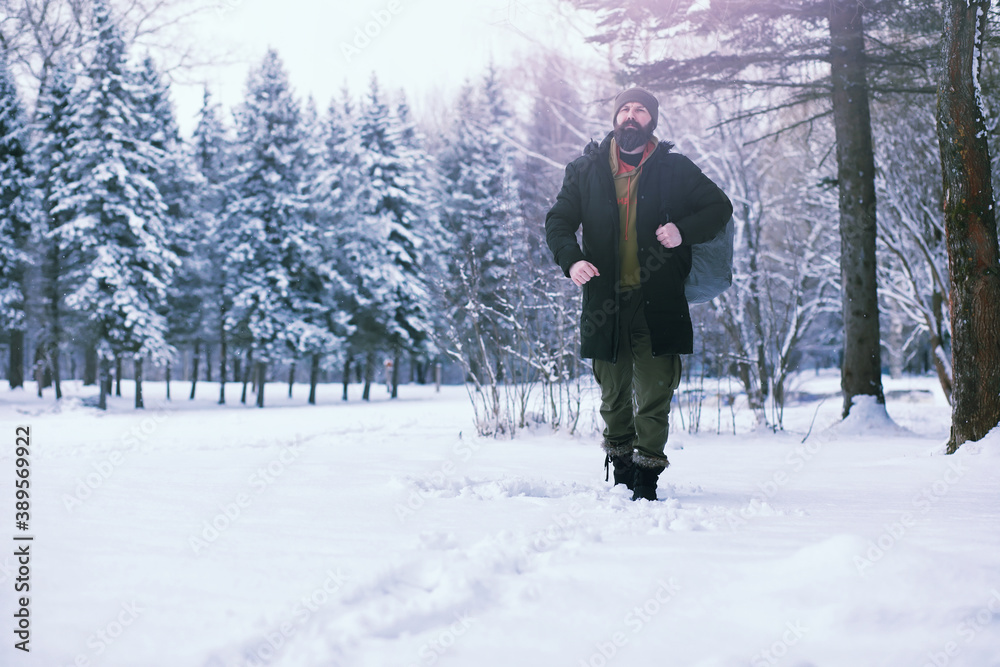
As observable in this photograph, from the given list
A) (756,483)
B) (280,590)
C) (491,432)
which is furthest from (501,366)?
(280,590)

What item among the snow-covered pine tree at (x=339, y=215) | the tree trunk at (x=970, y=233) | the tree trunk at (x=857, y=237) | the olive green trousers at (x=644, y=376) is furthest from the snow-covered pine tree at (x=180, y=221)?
the tree trunk at (x=970, y=233)

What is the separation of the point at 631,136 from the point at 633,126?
0.05 meters

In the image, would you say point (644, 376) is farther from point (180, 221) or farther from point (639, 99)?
point (180, 221)

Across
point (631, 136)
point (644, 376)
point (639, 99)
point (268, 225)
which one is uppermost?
point (268, 225)

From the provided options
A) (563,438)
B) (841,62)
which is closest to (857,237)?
(841,62)

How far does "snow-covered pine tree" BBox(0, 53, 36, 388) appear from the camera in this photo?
66.7 feet

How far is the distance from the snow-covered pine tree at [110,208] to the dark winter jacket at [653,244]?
19.6 meters

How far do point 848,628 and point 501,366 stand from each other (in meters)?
5.80

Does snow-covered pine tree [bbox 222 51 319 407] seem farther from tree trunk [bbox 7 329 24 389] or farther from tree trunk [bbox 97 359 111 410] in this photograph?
tree trunk [bbox 7 329 24 389]

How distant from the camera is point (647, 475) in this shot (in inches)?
124

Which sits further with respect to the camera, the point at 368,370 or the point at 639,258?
the point at 368,370

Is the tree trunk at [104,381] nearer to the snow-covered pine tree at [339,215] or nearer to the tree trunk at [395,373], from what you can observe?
the snow-covered pine tree at [339,215]

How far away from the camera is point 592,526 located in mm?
2371

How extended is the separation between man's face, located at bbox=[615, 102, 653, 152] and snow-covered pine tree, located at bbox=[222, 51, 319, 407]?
70.4 ft
